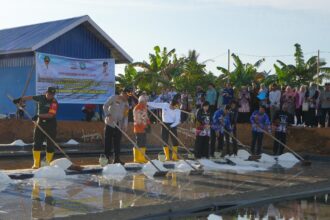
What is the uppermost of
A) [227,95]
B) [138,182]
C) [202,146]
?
[227,95]

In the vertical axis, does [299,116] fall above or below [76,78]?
below

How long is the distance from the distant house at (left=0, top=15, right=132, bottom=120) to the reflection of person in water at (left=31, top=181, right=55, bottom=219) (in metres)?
12.5

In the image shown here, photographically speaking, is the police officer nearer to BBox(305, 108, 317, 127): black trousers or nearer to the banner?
the banner

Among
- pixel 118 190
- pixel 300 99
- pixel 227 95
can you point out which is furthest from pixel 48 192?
pixel 300 99

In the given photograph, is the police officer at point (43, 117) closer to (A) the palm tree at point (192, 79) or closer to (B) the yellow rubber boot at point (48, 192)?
(B) the yellow rubber boot at point (48, 192)

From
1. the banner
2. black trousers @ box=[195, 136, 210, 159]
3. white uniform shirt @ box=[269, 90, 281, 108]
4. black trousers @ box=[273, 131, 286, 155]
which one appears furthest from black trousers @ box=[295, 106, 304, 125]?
the banner

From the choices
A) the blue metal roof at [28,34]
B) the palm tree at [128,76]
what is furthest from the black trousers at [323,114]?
the palm tree at [128,76]

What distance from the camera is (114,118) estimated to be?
12.4 m

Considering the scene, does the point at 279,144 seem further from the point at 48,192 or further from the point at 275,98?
the point at 48,192

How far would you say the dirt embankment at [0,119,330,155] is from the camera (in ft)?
60.6

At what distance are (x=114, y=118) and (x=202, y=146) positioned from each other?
9.92 feet

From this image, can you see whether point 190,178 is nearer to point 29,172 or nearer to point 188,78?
point 29,172

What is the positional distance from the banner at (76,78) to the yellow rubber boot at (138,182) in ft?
32.9

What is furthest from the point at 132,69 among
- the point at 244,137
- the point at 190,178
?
the point at 190,178
